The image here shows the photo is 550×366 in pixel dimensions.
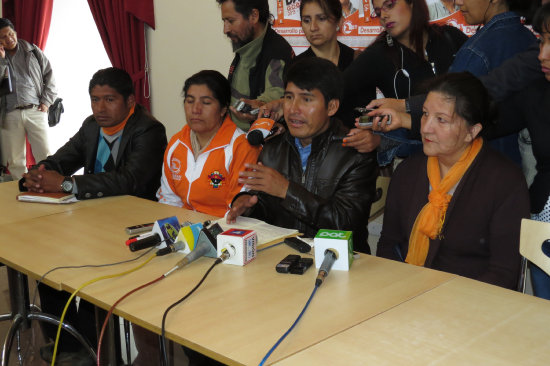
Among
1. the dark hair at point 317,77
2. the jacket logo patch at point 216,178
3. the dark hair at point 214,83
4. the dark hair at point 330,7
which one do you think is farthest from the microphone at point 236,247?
the dark hair at point 330,7

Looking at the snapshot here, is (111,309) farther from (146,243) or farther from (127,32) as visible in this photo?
(127,32)

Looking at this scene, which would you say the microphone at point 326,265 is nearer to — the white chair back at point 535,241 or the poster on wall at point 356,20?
the white chair back at point 535,241

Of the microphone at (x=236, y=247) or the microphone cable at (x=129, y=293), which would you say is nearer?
the microphone cable at (x=129, y=293)

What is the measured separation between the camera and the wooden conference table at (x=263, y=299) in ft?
4.09

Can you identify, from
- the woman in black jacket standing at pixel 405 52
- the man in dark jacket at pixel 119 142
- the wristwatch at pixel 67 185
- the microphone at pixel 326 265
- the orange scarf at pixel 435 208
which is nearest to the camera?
the microphone at pixel 326 265

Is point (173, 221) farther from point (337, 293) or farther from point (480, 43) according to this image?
A: point (480, 43)

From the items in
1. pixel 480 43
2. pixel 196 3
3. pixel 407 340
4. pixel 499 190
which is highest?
pixel 196 3

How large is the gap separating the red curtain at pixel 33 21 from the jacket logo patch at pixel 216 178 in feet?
14.9

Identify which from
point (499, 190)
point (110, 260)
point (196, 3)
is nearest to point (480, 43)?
point (499, 190)

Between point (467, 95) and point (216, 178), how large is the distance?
47.9 inches

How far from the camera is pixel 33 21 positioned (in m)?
6.61

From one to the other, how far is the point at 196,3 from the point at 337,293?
3823 mm

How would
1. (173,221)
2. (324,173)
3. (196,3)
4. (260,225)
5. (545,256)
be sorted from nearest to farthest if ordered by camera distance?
(545,256), (173,221), (260,225), (324,173), (196,3)

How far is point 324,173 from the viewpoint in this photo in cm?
231
